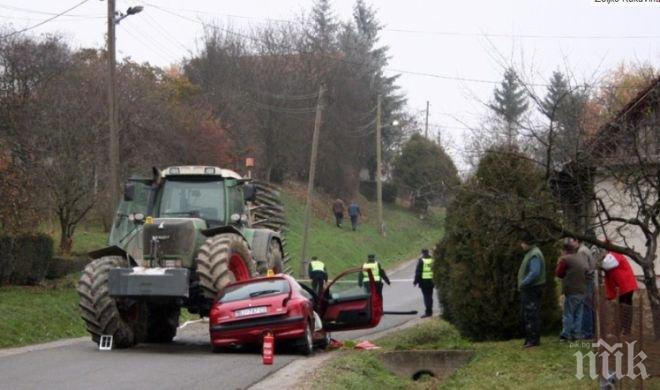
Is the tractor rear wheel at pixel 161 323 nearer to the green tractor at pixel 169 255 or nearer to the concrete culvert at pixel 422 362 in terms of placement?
the green tractor at pixel 169 255

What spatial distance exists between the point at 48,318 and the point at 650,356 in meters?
14.5

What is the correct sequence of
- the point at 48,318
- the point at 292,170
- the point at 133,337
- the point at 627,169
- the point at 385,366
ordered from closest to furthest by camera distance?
the point at 627,169 < the point at 385,366 < the point at 133,337 < the point at 48,318 < the point at 292,170

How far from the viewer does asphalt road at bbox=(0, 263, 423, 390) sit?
43.7 feet

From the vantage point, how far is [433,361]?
17.1 meters

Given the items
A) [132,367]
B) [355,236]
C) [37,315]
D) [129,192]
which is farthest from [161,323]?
[355,236]

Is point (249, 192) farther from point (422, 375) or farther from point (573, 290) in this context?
point (573, 290)

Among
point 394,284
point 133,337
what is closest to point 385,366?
point 133,337

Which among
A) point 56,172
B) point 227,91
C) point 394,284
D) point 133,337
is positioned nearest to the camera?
point 133,337

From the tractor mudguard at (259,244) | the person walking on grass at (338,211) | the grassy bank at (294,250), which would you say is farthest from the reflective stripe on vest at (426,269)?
the person walking on grass at (338,211)

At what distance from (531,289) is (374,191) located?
175 feet

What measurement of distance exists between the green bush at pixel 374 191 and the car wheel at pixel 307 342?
169ft

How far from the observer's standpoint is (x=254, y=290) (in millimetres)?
17562

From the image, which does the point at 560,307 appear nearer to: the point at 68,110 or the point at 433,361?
the point at 433,361

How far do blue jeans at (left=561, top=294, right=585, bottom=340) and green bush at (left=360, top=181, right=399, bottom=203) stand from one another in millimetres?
52358
